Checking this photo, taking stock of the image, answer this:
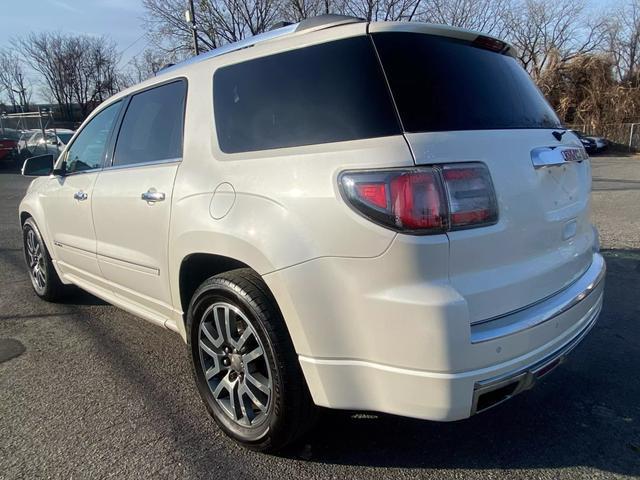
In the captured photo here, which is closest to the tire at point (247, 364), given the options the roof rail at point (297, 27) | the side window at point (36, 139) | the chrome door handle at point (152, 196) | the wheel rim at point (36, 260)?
the chrome door handle at point (152, 196)

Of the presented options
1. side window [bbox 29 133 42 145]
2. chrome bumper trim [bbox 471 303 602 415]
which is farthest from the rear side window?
side window [bbox 29 133 42 145]

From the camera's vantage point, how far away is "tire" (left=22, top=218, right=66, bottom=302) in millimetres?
4691

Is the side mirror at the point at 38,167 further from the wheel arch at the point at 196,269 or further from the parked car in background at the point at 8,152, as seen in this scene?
the parked car in background at the point at 8,152

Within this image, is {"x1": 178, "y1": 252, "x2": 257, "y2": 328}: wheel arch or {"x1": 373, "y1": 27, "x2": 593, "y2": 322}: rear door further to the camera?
{"x1": 178, "y1": 252, "x2": 257, "y2": 328}: wheel arch

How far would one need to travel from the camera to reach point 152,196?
291 cm

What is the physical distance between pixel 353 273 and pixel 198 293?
1.00 meters

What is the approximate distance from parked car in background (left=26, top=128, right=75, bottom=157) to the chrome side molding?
74.6ft

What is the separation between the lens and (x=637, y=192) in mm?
11078

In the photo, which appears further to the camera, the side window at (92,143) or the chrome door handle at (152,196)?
the side window at (92,143)

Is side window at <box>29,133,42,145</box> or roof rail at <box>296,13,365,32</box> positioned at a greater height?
roof rail at <box>296,13,365,32</box>

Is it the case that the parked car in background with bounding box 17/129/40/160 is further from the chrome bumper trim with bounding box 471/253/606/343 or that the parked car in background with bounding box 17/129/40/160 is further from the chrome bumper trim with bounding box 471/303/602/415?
the chrome bumper trim with bounding box 471/303/602/415

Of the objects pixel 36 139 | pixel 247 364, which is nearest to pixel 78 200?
pixel 247 364

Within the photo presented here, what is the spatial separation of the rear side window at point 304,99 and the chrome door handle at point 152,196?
1.76ft

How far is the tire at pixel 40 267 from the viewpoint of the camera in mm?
4691
